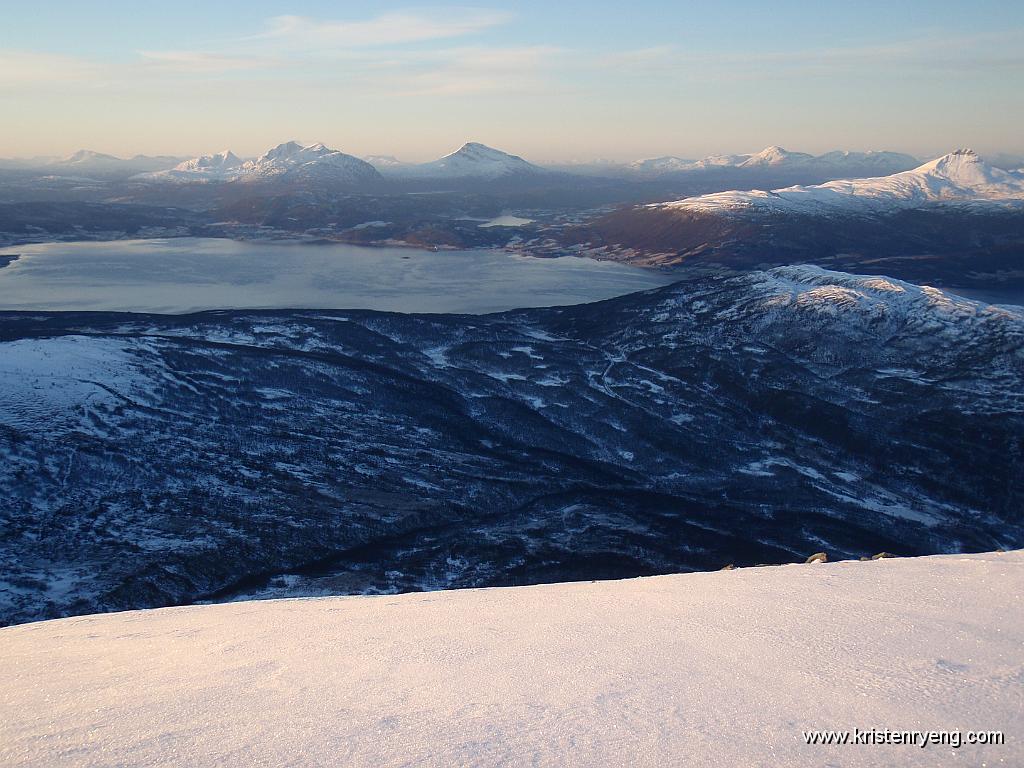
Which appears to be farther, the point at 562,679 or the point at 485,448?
the point at 485,448

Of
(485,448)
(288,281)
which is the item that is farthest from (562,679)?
(288,281)

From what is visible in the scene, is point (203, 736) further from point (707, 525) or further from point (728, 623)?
point (707, 525)

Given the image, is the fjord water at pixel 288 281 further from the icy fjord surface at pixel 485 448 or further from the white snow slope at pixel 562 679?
the white snow slope at pixel 562 679

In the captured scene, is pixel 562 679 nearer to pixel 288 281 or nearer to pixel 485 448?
pixel 485 448

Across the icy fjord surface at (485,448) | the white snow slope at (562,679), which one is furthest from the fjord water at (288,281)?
the white snow slope at (562,679)

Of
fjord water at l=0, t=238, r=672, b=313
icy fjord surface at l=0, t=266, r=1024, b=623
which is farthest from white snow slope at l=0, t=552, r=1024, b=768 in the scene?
fjord water at l=0, t=238, r=672, b=313

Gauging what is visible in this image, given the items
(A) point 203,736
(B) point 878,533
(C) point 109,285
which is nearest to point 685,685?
(A) point 203,736
